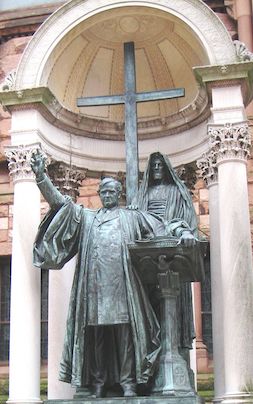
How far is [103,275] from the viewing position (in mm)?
10172

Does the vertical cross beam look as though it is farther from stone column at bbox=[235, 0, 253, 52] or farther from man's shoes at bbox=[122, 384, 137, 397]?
stone column at bbox=[235, 0, 253, 52]

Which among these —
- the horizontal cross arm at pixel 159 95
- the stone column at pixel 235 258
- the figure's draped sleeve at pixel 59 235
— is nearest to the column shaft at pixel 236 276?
the stone column at pixel 235 258

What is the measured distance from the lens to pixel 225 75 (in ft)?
40.1

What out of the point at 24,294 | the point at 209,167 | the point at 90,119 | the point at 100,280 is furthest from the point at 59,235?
the point at 90,119

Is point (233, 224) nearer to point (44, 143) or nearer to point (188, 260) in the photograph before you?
point (188, 260)

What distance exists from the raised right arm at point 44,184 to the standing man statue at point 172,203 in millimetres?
1356

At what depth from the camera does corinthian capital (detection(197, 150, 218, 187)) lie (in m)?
12.4

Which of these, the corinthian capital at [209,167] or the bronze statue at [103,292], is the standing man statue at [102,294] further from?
the corinthian capital at [209,167]

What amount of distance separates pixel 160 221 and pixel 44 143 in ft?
9.63

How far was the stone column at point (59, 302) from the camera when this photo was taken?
41.4 feet

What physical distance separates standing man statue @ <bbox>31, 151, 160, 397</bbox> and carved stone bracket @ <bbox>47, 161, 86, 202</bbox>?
2.89 meters

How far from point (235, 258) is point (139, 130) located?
3657mm

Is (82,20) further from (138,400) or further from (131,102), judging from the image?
(138,400)

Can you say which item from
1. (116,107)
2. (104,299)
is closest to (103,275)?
(104,299)
